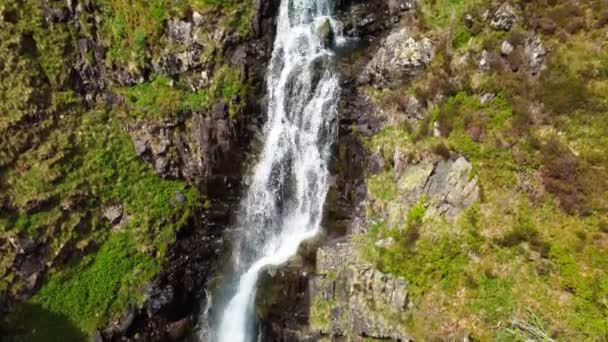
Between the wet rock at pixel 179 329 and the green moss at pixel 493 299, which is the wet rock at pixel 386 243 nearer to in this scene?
the green moss at pixel 493 299

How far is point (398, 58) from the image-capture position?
78.7 feet

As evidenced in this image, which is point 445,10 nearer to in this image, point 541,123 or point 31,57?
point 541,123

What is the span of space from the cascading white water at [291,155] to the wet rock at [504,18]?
26.8ft

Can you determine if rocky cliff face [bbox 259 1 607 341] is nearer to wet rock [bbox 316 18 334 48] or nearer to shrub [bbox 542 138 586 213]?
shrub [bbox 542 138 586 213]

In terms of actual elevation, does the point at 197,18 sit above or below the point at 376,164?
above

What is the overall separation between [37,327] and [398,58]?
20823 millimetres

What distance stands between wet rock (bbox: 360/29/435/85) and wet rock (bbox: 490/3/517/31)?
3.16 metres

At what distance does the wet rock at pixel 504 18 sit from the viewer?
20.5 metres

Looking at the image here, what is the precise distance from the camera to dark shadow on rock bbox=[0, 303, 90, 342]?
827 inches

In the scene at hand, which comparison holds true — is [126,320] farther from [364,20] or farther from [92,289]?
[364,20]

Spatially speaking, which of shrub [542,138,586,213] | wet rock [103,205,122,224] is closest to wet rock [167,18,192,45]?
wet rock [103,205,122,224]

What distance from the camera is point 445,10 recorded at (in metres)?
23.4

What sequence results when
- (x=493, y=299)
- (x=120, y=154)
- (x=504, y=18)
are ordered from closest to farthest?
(x=493, y=299)
(x=504, y=18)
(x=120, y=154)

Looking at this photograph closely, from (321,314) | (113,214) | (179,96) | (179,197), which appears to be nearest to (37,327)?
(113,214)
